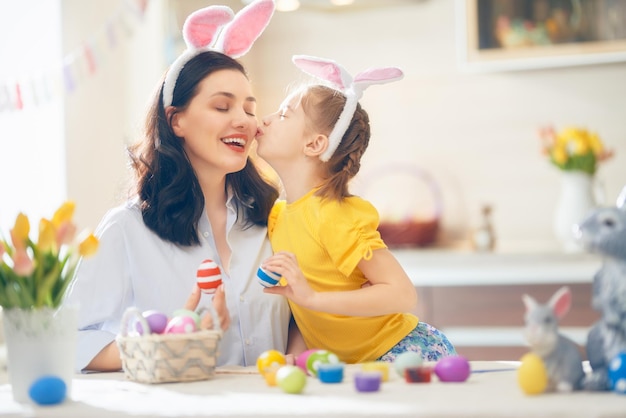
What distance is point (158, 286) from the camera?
1.81 m

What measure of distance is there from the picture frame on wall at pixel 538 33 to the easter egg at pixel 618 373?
9.36 ft

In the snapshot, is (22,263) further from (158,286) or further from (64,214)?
(158,286)

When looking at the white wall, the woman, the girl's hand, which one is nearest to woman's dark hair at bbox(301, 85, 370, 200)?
the woman

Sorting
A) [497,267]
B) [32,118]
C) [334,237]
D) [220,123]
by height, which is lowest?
[497,267]

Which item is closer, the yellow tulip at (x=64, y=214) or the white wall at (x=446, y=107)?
the yellow tulip at (x=64, y=214)

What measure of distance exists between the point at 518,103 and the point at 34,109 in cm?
207

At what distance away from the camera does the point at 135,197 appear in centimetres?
192

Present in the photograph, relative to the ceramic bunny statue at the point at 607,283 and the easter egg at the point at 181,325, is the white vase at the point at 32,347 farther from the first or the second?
the ceramic bunny statue at the point at 607,283

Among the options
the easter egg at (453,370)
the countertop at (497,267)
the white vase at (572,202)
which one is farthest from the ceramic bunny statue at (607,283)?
the white vase at (572,202)

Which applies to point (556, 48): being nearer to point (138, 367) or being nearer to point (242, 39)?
point (242, 39)

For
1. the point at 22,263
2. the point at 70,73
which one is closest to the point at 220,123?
the point at 22,263

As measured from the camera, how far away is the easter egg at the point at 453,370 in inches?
52.4

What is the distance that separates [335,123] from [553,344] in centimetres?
86

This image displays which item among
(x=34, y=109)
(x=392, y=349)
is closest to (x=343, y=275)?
(x=392, y=349)
